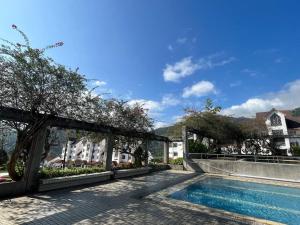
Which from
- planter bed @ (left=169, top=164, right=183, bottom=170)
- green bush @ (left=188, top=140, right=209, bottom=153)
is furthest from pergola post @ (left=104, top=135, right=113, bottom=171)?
green bush @ (left=188, top=140, right=209, bottom=153)

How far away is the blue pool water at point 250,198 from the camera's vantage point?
313 inches

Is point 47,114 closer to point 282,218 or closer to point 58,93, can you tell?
point 58,93

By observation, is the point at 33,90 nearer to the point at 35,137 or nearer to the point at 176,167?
the point at 35,137

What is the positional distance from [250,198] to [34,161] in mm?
10823

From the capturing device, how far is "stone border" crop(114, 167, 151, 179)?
14344mm

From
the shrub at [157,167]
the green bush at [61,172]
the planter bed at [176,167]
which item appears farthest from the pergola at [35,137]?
the planter bed at [176,167]

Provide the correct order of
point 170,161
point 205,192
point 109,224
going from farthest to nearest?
point 170,161 → point 205,192 → point 109,224

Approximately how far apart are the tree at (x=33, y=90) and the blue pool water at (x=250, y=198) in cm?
687

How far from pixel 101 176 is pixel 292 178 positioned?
44.9ft

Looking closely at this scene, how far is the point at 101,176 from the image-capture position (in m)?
12.7

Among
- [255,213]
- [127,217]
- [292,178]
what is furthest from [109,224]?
[292,178]

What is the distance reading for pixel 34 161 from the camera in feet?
30.1

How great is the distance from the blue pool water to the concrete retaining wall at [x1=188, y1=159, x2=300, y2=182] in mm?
2715

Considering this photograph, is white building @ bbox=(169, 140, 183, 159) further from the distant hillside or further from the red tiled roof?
the red tiled roof
